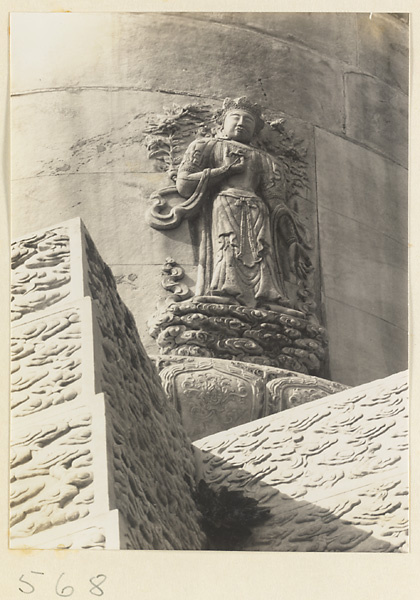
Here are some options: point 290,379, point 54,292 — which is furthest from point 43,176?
point 54,292

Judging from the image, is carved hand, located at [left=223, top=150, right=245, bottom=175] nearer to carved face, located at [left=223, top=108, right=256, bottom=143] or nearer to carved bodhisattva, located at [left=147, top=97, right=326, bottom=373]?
carved bodhisattva, located at [left=147, top=97, right=326, bottom=373]

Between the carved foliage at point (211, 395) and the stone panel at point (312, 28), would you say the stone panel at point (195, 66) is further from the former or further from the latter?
the carved foliage at point (211, 395)

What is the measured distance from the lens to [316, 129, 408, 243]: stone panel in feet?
81.7

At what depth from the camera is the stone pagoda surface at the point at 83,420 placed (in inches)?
688

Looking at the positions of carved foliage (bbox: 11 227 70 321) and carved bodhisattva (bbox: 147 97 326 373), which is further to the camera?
carved bodhisattva (bbox: 147 97 326 373)

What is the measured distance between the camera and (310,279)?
959 inches

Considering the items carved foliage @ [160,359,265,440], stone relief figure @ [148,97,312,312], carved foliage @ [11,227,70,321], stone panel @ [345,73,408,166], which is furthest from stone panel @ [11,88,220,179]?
carved foliage @ [11,227,70,321]

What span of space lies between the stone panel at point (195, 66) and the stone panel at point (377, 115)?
160mm

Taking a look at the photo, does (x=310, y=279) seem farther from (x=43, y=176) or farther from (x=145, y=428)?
(x=145, y=428)

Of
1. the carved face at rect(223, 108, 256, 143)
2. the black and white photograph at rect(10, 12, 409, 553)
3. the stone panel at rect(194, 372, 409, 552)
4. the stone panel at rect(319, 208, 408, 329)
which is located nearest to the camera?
the stone panel at rect(194, 372, 409, 552)

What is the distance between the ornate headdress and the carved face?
6cm

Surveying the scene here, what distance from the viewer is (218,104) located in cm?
2506

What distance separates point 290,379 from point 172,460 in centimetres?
358

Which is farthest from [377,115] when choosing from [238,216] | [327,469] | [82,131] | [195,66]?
[327,469]
